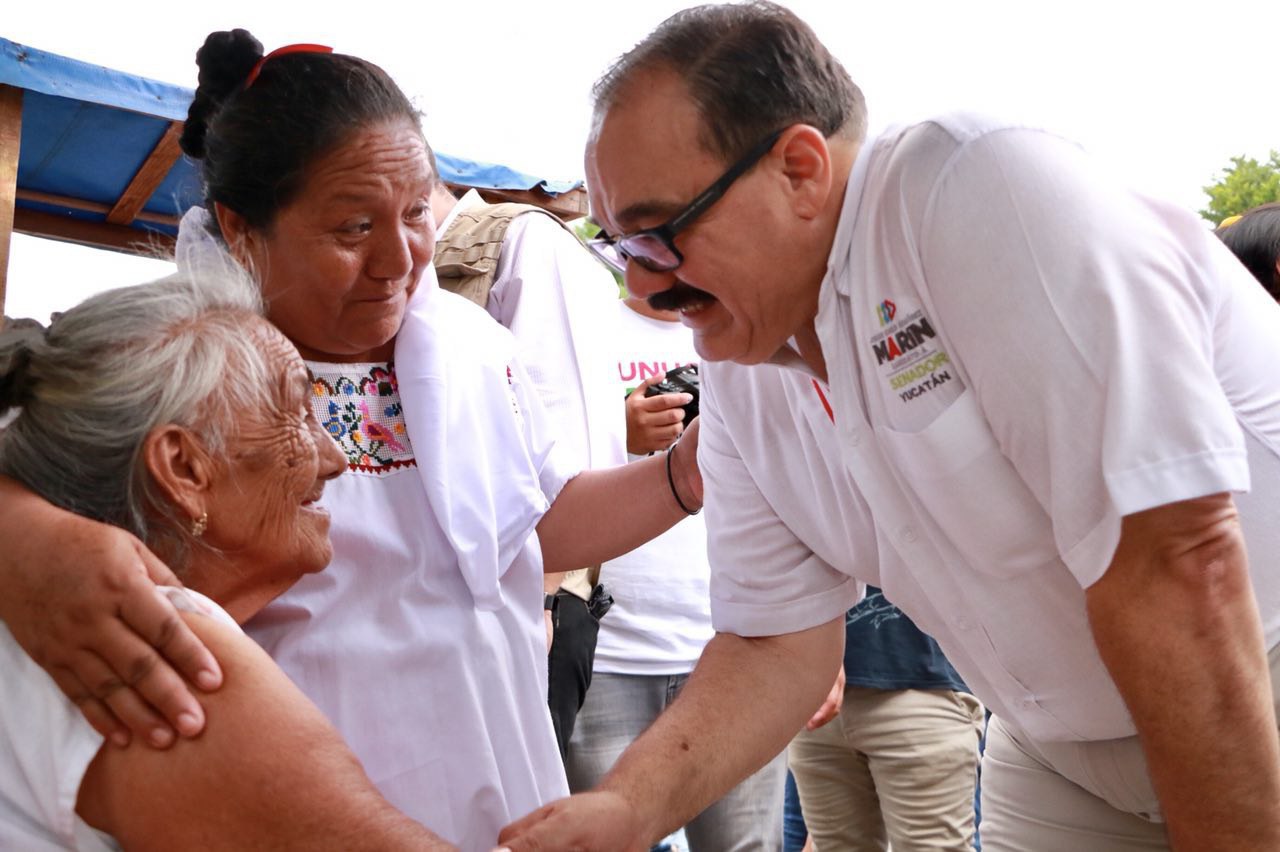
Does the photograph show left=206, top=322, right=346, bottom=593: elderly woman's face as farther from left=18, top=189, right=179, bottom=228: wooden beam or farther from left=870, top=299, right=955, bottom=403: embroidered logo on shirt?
left=18, top=189, right=179, bottom=228: wooden beam

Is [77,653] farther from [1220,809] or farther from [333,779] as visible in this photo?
[1220,809]

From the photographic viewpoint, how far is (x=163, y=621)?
1510 mm

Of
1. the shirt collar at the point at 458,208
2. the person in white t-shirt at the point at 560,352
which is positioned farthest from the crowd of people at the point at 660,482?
the shirt collar at the point at 458,208

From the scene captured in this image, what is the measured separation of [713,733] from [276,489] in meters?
0.89

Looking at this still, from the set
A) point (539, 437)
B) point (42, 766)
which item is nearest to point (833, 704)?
point (539, 437)

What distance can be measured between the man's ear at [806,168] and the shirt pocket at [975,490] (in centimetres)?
36

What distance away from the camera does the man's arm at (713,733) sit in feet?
6.79

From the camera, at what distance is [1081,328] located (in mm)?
1451

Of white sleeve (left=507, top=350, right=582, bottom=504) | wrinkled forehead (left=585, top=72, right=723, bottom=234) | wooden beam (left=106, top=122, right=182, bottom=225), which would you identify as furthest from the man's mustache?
wooden beam (left=106, top=122, right=182, bottom=225)

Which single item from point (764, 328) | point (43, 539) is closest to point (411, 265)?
point (764, 328)

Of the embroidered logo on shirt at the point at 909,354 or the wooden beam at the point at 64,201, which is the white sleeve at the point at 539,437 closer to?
the embroidered logo on shirt at the point at 909,354

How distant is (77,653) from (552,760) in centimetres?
93

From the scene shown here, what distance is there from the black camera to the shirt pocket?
150cm

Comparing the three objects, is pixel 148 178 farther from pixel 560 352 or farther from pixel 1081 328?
pixel 1081 328
